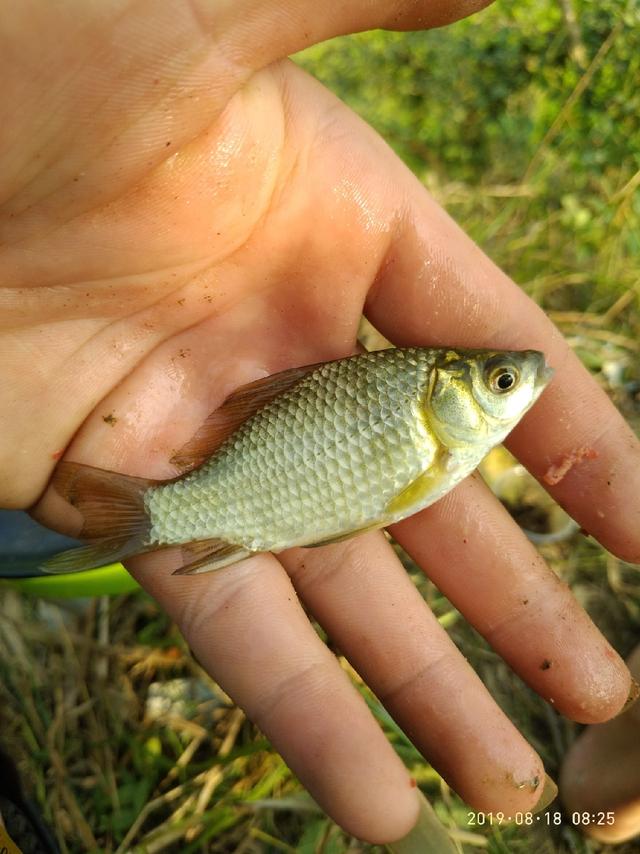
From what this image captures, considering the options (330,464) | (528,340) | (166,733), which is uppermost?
(330,464)

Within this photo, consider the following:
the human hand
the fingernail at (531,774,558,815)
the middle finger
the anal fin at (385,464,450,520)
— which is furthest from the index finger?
the fingernail at (531,774,558,815)

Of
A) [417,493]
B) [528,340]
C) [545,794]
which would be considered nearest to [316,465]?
[417,493]

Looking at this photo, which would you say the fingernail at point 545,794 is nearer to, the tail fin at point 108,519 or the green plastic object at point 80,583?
the tail fin at point 108,519

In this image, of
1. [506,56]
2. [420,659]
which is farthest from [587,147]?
[420,659]

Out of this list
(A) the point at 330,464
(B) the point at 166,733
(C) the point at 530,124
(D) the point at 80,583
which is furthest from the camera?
(C) the point at 530,124

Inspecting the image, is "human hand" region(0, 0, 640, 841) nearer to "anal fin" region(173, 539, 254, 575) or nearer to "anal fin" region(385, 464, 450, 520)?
"anal fin" region(173, 539, 254, 575)

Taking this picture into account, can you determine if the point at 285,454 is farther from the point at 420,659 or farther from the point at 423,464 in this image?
the point at 420,659

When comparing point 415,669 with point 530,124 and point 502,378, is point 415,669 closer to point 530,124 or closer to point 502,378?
point 502,378
